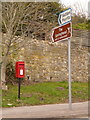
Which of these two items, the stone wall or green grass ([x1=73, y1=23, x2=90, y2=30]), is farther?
green grass ([x1=73, y1=23, x2=90, y2=30])

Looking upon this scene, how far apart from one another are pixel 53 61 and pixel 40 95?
4926mm

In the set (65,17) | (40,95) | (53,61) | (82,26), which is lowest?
(40,95)

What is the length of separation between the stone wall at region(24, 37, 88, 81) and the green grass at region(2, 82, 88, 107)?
73.8 inches

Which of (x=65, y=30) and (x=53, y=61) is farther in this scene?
(x=53, y=61)

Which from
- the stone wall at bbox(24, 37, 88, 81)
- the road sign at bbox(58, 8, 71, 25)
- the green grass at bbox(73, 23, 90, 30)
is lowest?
the stone wall at bbox(24, 37, 88, 81)

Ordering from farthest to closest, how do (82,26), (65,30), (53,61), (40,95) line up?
(82,26) → (53,61) → (40,95) → (65,30)

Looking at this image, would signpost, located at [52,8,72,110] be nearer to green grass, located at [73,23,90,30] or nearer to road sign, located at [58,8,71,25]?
road sign, located at [58,8,71,25]

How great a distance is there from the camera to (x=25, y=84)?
14.9 m

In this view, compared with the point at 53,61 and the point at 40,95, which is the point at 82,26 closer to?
Result: the point at 53,61

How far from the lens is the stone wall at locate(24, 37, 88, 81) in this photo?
638 inches

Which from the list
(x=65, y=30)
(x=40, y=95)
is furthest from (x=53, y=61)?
(x=65, y=30)

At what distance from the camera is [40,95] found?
491 inches

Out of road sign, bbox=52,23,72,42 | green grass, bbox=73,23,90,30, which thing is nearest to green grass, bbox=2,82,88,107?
road sign, bbox=52,23,72,42

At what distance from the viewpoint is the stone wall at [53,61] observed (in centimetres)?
1620
